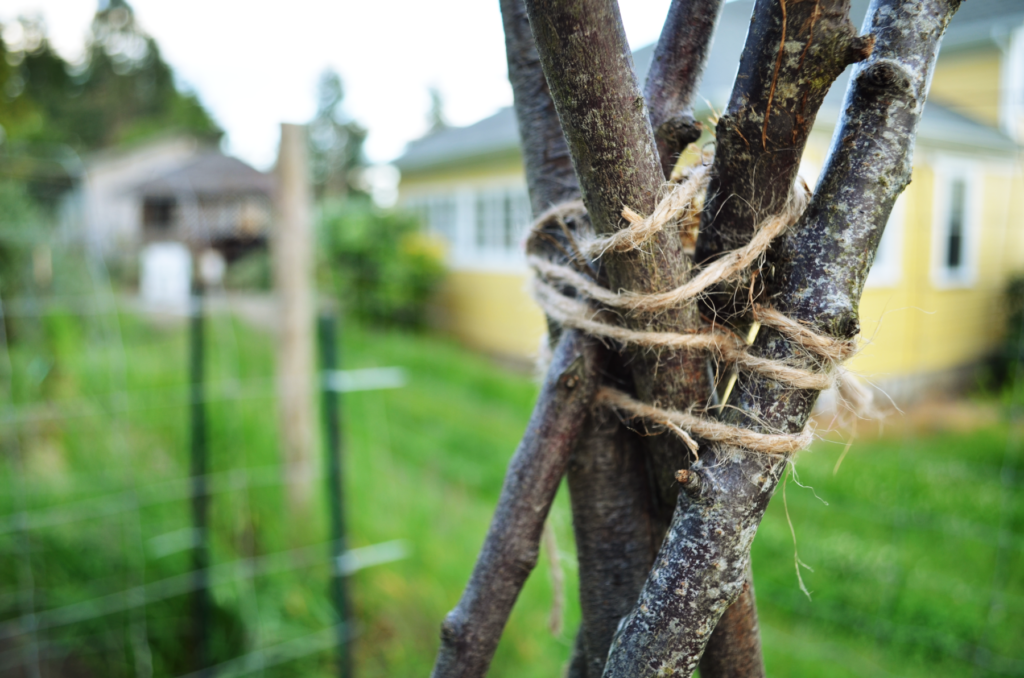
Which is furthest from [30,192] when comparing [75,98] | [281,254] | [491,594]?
[75,98]

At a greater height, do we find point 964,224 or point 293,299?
point 964,224

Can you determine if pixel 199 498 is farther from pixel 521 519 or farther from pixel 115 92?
pixel 115 92

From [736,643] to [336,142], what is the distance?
35075mm

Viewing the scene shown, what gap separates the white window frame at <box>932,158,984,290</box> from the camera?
704 centimetres

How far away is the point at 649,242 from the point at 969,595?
11.4ft

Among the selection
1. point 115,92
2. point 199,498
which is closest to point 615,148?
point 199,498

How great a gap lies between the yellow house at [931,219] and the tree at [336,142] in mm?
17431

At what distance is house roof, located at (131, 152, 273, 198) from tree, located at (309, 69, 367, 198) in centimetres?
999

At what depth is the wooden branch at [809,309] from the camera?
46 cm

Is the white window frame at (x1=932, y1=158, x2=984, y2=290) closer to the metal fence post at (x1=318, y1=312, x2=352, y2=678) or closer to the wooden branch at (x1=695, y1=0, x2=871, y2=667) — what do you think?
the metal fence post at (x1=318, y1=312, x2=352, y2=678)

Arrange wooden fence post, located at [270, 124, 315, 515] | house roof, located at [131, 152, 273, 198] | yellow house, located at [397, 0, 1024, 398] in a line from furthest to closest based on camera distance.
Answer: house roof, located at [131, 152, 273, 198] < yellow house, located at [397, 0, 1024, 398] < wooden fence post, located at [270, 124, 315, 515]

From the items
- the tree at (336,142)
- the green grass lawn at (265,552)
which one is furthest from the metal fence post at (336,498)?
the tree at (336,142)

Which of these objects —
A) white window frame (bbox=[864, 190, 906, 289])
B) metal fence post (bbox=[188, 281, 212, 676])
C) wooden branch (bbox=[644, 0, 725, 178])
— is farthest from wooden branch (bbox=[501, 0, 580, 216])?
white window frame (bbox=[864, 190, 906, 289])

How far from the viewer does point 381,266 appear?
946 centimetres
